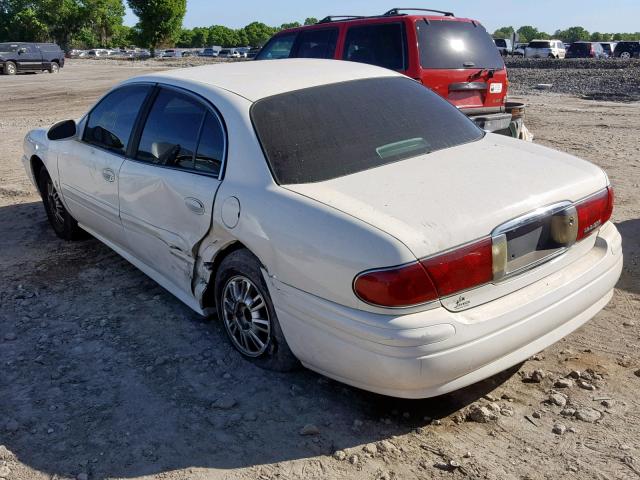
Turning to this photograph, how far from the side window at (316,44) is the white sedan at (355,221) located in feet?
13.8

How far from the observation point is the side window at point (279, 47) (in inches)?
359

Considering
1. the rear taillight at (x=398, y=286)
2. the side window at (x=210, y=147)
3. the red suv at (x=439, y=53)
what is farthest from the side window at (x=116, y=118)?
the red suv at (x=439, y=53)

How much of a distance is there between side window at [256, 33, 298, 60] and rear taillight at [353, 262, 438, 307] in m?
7.04

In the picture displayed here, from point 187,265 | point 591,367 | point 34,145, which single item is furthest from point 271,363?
point 34,145

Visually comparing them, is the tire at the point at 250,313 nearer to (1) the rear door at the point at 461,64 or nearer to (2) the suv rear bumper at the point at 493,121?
(2) the suv rear bumper at the point at 493,121

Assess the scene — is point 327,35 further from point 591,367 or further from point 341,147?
point 591,367

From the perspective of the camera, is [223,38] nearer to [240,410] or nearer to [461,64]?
[461,64]

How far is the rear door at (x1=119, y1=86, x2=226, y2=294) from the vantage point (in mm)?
3607

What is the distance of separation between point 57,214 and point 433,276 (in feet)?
14.0

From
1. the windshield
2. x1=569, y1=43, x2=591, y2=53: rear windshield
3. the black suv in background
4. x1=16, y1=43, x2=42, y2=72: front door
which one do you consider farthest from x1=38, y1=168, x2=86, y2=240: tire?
x1=569, y1=43, x2=591, y2=53: rear windshield

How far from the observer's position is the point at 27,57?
33.2m

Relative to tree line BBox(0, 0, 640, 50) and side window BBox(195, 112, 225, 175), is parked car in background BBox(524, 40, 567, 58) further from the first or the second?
side window BBox(195, 112, 225, 175)

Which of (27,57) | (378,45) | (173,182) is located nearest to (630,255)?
(173,182)

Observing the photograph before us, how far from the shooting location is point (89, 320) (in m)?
4.23
